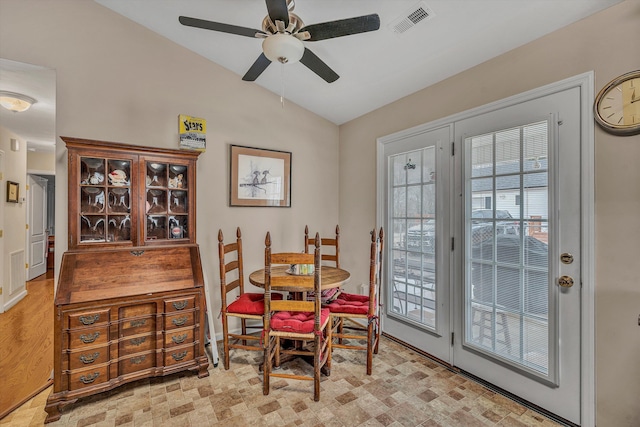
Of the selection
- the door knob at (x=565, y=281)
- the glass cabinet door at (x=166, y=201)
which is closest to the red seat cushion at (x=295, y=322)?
the glass cabinet door at (x=166, y=201)

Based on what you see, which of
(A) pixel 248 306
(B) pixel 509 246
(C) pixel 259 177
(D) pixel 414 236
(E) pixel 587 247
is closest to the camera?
(E) pixel 587 247

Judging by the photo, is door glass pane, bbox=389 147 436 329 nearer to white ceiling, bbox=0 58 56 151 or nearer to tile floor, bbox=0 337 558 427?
tile floor, bbox=0 337 558 427

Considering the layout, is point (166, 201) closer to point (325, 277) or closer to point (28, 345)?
point (325, 277)

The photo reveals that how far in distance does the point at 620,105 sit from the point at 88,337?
3653 mm

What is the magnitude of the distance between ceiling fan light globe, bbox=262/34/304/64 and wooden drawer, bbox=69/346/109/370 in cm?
230

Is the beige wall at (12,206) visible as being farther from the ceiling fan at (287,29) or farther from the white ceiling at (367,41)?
the ceiling fan at (287,29)

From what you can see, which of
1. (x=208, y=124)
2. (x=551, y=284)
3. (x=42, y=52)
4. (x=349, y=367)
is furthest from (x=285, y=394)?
(x=42, y=52)

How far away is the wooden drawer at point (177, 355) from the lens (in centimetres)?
226

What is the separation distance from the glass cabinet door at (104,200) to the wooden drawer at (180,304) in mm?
637

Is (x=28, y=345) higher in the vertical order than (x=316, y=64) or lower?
lower

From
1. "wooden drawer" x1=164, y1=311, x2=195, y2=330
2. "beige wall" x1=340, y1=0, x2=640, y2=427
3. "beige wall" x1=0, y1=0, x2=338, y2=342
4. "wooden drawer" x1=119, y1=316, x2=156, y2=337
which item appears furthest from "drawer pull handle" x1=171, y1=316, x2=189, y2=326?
"beige wall" x1=340, y1=0, x2=640, y2=427

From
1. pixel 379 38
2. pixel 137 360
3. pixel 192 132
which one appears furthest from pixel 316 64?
pixel 137 360

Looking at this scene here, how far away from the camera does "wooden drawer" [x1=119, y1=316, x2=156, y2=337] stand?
213cm

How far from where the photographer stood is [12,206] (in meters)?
2.38
